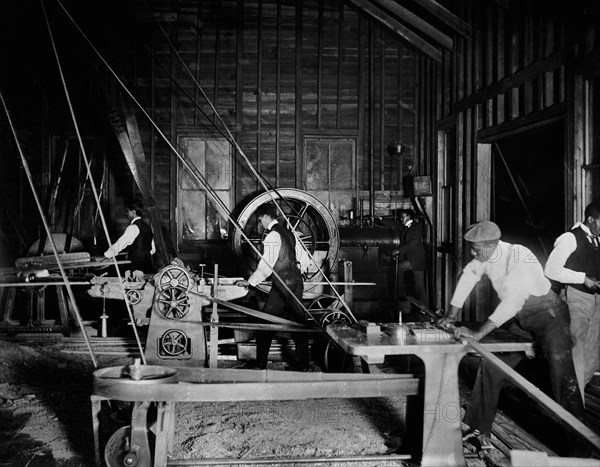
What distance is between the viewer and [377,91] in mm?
11734

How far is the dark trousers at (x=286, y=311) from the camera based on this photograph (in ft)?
22.4

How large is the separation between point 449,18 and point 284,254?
5566 mm

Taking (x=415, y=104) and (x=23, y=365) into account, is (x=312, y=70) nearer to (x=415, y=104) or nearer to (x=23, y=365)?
(x=415, y=104)

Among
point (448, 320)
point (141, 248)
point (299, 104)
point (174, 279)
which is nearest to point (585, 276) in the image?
point (448, 320)

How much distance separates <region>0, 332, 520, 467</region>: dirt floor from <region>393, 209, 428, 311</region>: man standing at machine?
417cm

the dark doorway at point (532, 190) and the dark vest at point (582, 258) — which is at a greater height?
the dark doorway at point (532, 190)

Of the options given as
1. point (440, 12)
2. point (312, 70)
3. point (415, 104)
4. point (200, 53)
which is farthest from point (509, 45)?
point (200, 53)

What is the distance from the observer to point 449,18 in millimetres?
9430

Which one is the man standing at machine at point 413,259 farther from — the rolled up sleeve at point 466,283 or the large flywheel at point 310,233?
the rolled up sleeve at point 466,283

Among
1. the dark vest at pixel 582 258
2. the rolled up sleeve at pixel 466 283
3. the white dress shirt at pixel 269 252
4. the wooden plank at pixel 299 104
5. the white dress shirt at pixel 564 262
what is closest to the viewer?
the rolled up sleeve at pixel 466 283

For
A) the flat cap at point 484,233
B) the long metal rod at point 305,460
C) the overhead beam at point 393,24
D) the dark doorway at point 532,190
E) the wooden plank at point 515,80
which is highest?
the overhead beam at point 393,24

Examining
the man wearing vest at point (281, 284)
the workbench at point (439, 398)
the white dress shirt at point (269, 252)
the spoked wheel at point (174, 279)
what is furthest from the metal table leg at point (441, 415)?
the spoked wheel at point (174, 279)

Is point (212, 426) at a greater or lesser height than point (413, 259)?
lesser

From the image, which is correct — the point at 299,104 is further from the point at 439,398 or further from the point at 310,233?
the point at 439,398
